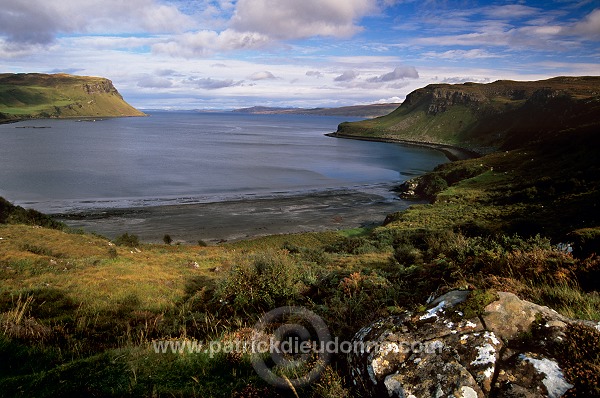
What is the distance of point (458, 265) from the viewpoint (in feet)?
22.3

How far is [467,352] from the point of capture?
3.31 meters

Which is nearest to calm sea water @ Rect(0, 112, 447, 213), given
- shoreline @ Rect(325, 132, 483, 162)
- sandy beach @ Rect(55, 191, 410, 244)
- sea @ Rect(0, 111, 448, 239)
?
sea @ Rect(0, 111, 448, 239)

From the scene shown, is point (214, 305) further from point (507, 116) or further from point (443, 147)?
Answer: point (507, 116)

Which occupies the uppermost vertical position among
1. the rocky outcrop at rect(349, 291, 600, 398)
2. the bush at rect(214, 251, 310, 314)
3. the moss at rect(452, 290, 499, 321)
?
the moss at rect(452, 290, 499, 321)

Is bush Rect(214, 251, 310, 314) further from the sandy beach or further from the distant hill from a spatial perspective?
the distant hill

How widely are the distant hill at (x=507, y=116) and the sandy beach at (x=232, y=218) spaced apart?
71.5 m

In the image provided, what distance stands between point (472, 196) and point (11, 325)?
51.0 m

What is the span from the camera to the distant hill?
380 ft

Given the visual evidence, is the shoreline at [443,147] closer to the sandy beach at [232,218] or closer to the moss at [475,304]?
the sandy beach at [232,218]

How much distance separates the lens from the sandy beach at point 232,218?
4322 cm

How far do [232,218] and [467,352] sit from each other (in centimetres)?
4741

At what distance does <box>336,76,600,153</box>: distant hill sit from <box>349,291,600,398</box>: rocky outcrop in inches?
4256

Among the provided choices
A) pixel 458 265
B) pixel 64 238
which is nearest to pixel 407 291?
pixel 458 265

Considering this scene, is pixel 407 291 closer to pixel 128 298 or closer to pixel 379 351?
pixel 379 351
